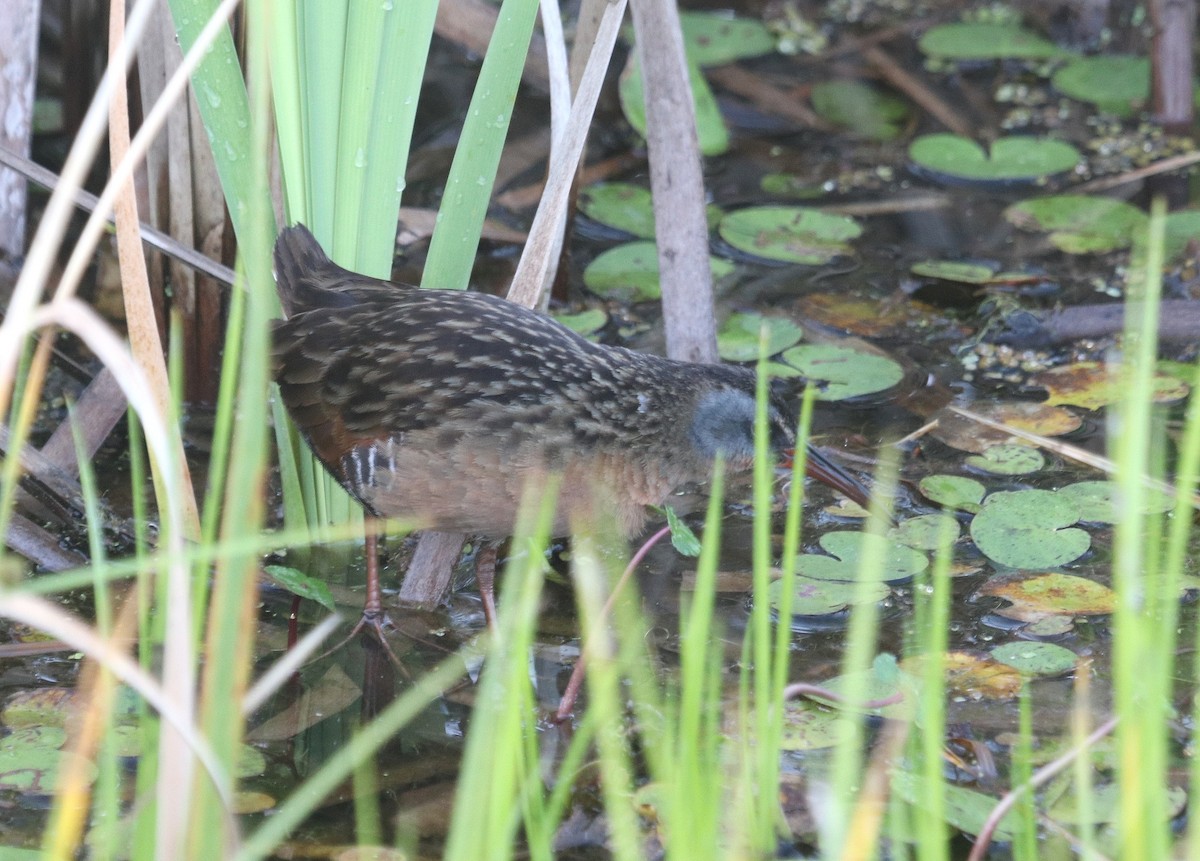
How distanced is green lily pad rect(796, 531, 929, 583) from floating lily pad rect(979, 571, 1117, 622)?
0.17m

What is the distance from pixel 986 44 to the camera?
18.9 feet

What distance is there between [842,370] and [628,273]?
2.77 ft

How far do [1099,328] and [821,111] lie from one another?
1745 mm

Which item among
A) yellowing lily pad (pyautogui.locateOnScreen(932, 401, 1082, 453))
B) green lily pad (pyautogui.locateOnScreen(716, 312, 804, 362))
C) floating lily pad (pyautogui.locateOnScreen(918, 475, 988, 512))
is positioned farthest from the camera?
green lily pad (pyautogui.locateOnScreen(716, 312, 804, 362))

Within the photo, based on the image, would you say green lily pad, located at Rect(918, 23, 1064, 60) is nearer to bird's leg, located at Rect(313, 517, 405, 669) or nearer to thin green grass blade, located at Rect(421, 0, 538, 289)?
thin green grass blade, located at Rect(421, 0, 538, 289)

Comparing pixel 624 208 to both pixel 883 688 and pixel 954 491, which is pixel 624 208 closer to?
pixel 954 491

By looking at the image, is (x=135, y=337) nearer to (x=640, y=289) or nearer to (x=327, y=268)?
(x=327, y=268)

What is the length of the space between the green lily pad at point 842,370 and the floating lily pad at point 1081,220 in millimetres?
980

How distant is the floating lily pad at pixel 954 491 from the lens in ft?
11.2

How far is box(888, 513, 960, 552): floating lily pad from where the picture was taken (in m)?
3.27

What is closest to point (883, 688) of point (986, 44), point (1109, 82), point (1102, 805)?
point (1102, 805)

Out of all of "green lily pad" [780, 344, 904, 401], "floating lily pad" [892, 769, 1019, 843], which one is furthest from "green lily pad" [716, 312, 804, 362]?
"floating lily pad" [892, 769, 1019, 843]

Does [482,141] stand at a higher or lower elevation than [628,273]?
lower

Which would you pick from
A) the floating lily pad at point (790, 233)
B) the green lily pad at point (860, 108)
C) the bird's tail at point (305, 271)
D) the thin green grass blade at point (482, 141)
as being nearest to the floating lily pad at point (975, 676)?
the thin green grass blade at point (482, 141)
